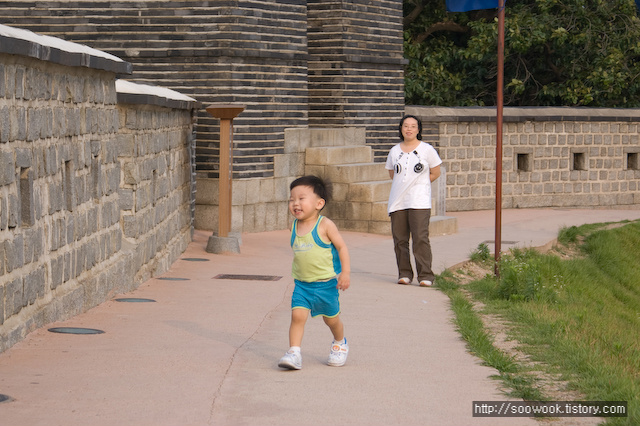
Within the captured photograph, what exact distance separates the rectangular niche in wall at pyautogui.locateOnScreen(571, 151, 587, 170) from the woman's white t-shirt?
465 inches

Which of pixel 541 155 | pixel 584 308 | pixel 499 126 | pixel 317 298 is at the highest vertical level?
pixel 499 126

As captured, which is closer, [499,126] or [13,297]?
[13,297]

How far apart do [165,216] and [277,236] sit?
3765 millimetres

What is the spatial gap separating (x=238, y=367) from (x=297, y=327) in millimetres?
401

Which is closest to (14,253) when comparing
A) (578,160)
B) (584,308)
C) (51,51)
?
(51,51)

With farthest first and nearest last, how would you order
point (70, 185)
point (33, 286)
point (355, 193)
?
point (355, 193)
point (70, 185)
point (33, 286)

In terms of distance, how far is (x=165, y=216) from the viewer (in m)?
11.3

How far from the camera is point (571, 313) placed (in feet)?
29.7

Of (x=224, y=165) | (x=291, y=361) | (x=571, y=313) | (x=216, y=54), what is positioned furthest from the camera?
(x=216, y=54)

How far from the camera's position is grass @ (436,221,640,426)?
5891 millimetres

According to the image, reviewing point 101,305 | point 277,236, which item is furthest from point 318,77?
point 101,305

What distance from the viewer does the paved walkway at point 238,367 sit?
16.2 ft

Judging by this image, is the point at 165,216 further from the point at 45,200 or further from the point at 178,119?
the point at 45,200

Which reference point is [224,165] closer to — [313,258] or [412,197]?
[412,197]
